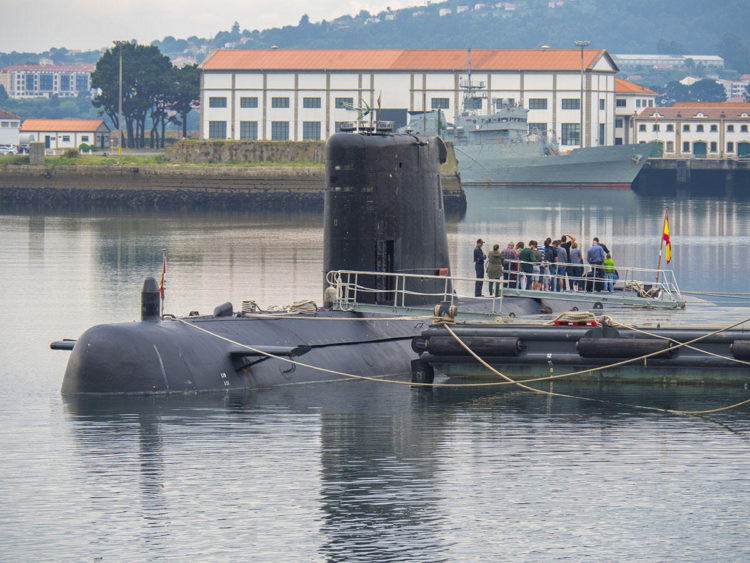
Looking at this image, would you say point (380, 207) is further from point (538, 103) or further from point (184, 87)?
point (184, 87)

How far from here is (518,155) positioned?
13312cm

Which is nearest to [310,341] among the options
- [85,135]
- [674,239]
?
[674,239]

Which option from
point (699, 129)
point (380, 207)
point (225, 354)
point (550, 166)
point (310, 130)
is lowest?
point (225, 354)

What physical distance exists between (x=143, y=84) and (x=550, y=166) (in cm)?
4725

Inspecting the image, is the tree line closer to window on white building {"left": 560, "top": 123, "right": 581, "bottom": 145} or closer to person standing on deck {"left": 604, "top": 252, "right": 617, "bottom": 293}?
window on white building {"left": 560, "top": 123, "right": 581, "bottom": 145}

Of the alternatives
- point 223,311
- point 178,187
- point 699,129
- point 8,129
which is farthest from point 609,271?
point 8,129

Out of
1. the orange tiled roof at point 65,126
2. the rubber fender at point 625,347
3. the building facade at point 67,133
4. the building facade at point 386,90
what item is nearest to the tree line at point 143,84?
the building facade at point 386,90

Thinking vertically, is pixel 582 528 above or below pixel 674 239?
below

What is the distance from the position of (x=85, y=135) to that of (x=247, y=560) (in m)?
155

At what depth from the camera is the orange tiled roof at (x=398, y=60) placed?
137250 millimetres

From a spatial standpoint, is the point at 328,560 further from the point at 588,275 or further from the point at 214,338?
the point at 588,275

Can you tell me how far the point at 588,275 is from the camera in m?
33.9

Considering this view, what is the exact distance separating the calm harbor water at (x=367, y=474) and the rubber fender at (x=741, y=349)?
0.89m

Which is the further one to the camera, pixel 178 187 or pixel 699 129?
pixel 699 129
